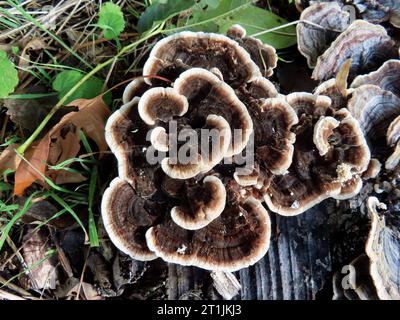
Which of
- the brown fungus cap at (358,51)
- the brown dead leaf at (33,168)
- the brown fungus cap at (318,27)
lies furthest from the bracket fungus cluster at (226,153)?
the brown dead leaf at (33,168)

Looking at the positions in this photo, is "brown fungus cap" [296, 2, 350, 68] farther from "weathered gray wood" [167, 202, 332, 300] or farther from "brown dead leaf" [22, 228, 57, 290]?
"brown dead leaf" [22, 228, 57, 290]

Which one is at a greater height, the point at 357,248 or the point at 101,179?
the point at 101,179

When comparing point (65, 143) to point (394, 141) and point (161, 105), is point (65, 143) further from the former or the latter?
point (394, 141)

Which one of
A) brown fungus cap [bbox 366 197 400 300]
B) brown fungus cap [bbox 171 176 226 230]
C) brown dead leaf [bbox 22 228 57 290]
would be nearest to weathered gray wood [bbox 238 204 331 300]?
brown fungus cap [bbox 366 197 400 300]

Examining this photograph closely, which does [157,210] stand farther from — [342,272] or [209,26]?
[209,26]

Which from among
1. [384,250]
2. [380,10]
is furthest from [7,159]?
[380,10]

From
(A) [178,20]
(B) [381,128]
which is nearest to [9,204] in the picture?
(A) [178,20]
